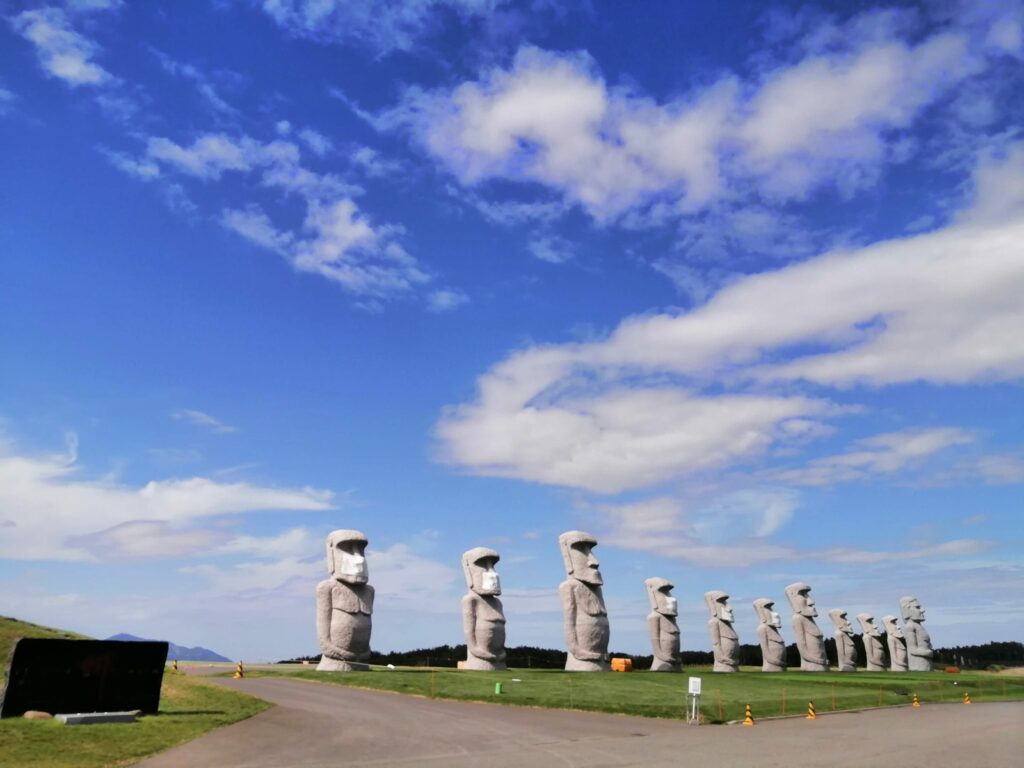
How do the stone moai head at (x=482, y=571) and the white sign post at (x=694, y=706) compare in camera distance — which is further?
the stone moai head at (x=482, y=571)

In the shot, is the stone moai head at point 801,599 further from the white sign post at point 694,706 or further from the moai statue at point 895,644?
the white sign post at point 694,706

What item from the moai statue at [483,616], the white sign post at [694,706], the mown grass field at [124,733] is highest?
the moai statue at [483,616]

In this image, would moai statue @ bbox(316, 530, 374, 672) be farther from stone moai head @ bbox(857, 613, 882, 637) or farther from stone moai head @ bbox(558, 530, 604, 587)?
stone moai head @ bbox(857, 613, 882, 637)

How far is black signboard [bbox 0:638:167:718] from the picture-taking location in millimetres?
17672

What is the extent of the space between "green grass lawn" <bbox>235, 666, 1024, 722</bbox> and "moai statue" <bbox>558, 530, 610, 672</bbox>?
2275mm

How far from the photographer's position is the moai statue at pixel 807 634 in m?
53.3

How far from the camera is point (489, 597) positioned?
3609cm

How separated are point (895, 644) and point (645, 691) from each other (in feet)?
131

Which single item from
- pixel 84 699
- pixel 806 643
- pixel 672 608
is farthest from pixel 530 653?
pixel 84 699

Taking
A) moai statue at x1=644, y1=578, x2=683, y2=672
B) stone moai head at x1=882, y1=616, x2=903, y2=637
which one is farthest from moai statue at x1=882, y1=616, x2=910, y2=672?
moai statue at x1=644, y1=578, x2=683, y2=672

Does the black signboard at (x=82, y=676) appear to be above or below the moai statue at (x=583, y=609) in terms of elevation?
below

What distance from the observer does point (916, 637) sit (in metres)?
60.1

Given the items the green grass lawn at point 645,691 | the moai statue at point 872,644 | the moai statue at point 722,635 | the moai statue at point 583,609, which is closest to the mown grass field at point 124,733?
the green grass lawn at point 645,691

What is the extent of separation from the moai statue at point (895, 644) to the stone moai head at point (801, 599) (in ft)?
33.3
